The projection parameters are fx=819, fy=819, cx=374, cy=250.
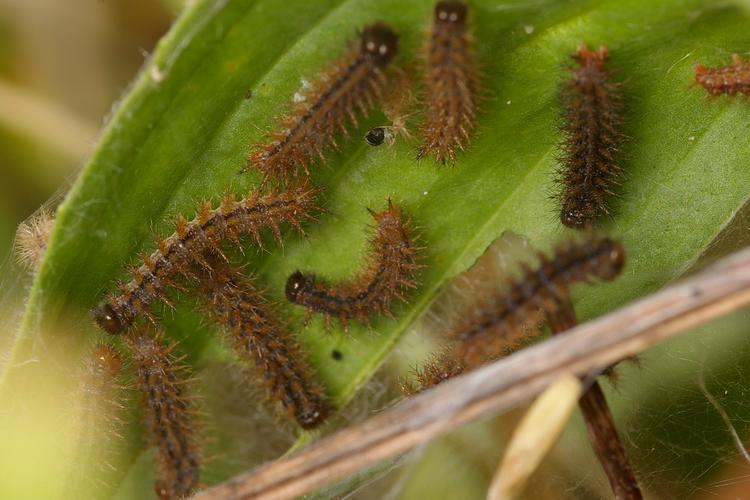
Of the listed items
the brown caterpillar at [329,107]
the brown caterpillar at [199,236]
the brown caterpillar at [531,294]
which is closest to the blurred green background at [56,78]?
the brown caterpillar at [199,236]

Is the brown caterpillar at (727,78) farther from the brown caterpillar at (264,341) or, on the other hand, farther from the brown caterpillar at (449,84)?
the brown caterpillar at (264,341)

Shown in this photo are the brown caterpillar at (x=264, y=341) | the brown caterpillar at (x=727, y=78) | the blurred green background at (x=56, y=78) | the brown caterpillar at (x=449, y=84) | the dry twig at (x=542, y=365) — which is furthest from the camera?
the blurred green background at (x=56, y=78)

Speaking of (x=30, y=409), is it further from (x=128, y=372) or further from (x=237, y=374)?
(x=237, y=374)

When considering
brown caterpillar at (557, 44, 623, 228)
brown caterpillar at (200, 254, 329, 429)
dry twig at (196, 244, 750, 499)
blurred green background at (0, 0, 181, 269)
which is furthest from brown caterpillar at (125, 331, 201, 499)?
brown caterpillar at (557, 44, 623, 228)

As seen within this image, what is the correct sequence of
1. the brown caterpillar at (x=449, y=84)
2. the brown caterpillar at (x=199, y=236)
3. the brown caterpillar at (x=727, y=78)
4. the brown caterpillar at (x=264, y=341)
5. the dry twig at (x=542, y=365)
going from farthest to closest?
1. the brown caterpillar at (x=264, y=341)
2. the brown caterpillar at (x=199, y=236)
3. the brown caterpillar at (x=727, y=78)
4. the brown caterpillar at (x=449, y=84)
5. the dry twig at (x=542, y=365)

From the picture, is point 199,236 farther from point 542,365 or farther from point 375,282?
point 542,365

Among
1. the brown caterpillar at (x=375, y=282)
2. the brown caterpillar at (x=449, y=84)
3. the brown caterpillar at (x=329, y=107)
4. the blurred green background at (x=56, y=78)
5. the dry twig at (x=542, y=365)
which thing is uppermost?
the blurred green background at (x=56, y=78)

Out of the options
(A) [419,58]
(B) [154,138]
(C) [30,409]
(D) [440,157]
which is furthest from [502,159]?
(C) [30,409]

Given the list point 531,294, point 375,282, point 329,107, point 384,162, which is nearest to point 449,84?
point 329,107

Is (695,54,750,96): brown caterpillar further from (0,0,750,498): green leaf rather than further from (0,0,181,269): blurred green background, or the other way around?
(0,0,181,269): blurred green background
